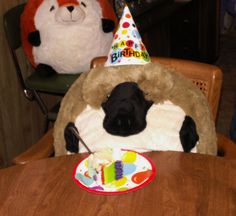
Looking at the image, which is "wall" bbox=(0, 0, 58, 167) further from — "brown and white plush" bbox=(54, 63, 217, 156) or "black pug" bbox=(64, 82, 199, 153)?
"black pug" bbox=(64, 82, 199, 153)

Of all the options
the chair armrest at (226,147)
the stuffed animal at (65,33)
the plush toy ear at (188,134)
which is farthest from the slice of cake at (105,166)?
the stuffed animal at (65,33)

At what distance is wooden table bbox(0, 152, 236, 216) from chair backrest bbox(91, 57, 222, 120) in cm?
42

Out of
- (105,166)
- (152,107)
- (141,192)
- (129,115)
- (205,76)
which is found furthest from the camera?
(205,76)

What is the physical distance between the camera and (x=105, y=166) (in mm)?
1269

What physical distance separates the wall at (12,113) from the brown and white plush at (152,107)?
1.07m

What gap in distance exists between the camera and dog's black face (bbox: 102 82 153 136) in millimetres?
1389

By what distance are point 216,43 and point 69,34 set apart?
1998 mm

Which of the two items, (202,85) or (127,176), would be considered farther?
(202,85)

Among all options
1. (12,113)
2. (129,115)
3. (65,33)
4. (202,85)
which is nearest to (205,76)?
(202,85)

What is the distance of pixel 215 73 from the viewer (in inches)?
65.4

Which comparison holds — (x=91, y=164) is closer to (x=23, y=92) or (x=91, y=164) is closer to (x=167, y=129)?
(x=167, y=129)

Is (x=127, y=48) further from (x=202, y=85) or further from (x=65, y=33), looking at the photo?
(x=65, y=33)

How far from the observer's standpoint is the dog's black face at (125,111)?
1.39 metres

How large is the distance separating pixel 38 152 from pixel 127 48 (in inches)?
16.9
